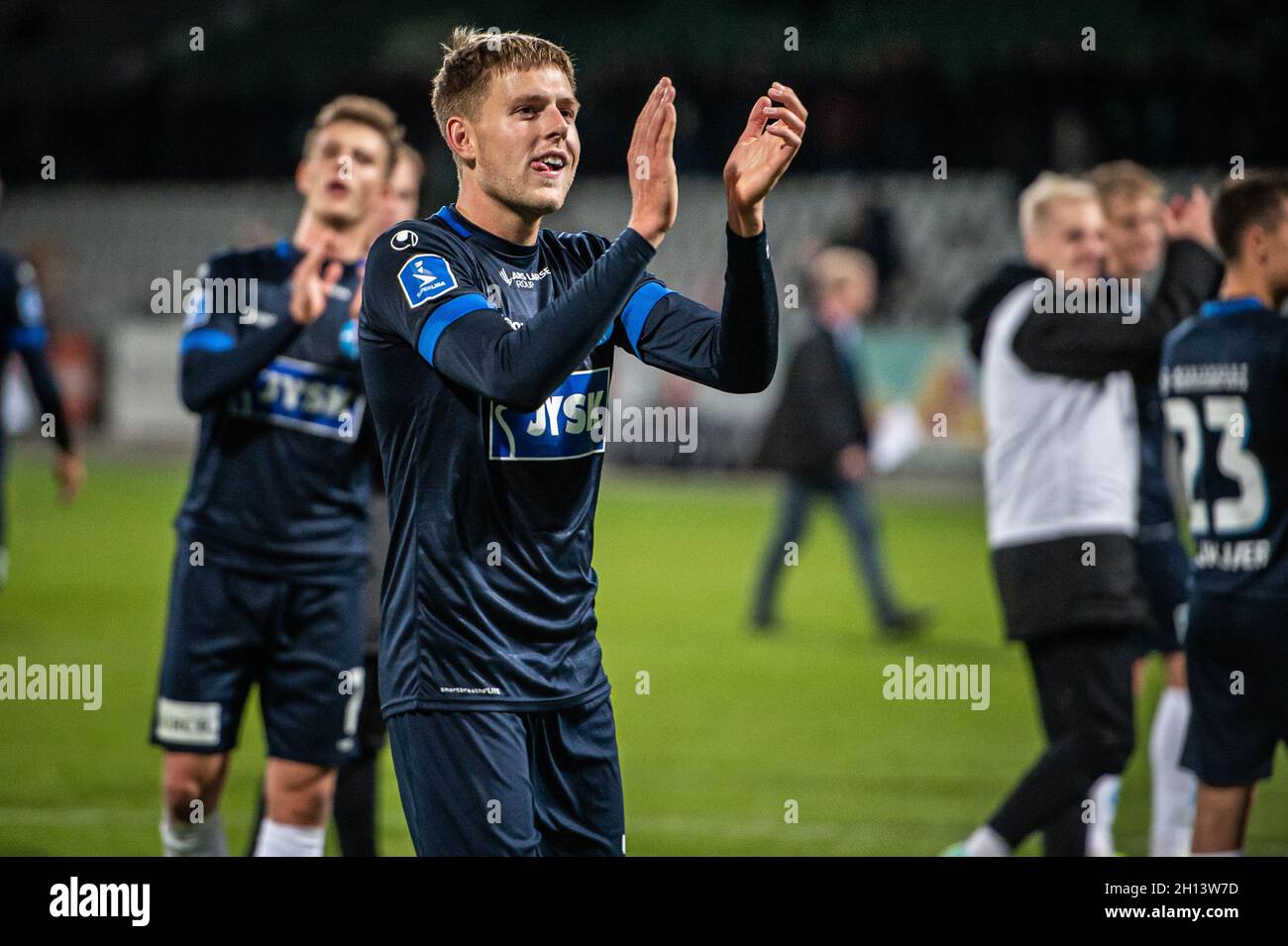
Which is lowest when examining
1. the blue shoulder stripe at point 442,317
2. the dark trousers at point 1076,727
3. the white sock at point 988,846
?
the white sock at point 988,846

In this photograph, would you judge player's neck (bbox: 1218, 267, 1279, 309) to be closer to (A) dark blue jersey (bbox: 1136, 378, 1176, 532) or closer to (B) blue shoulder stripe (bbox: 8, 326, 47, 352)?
(A) dark blue jersey (bbox: 1136, 378, 1176, 532)

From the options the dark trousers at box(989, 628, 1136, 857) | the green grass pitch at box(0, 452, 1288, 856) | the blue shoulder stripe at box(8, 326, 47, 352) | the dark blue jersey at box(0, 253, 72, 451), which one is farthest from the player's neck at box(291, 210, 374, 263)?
the blue shoulder stripe at box(8, 326, 47, 352)

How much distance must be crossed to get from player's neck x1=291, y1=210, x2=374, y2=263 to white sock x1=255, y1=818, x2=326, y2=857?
5.42 feet

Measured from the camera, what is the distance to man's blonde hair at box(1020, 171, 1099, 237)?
202 inches

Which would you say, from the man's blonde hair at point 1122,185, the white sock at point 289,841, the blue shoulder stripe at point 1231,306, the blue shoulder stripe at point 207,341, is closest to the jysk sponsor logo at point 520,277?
the blue shoulder stripe at point 207,341

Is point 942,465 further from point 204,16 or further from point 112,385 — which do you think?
point 204,16

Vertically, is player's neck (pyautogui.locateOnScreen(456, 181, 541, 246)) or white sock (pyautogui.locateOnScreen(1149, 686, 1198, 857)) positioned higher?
player's neck (pyautogui.locateOnScreen(456, 181, 541, 246))

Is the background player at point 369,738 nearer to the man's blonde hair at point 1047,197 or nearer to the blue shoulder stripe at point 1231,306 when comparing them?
the man's blonde hair at point 1047,197

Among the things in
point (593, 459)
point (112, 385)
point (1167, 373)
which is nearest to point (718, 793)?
point (1167, 373)

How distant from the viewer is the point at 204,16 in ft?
100

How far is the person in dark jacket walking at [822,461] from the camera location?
10578mm

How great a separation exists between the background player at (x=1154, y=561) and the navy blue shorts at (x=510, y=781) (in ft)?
8.24

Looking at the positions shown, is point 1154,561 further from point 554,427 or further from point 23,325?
point 23,325

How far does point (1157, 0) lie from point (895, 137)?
196 inches
